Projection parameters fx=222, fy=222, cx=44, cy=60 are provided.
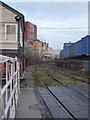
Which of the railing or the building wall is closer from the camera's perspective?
the railing

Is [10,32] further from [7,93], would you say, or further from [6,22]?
[7,93]

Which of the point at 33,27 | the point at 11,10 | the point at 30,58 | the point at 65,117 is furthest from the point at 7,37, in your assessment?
the point at 33,27

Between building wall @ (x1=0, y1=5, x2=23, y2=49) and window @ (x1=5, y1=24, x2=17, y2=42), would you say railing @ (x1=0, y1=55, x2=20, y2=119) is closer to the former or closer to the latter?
building wall @ (x1=0, y1=5, x2=23, y2=49)

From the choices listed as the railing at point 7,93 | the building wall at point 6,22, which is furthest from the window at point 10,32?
the railing at point 7,93

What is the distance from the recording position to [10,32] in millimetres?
15578

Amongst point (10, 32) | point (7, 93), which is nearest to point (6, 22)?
point (10, 32)

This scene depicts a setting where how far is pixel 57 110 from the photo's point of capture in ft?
23.9

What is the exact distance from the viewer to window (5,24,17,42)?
15.5 m

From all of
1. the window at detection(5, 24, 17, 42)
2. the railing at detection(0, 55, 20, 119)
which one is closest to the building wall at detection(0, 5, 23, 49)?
the window at detection(5, 24, 17, 42)

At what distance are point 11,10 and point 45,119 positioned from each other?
10.8 metres

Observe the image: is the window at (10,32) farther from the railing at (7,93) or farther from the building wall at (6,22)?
the railing at (7,93)

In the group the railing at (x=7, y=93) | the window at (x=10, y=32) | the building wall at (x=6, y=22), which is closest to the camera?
the railing at (x=7, y=93)

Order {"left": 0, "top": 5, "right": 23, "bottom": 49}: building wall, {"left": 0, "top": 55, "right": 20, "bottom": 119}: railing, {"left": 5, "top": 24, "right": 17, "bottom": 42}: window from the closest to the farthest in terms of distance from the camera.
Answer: {"left": 0, "top": 55, "right": 20, "bottom": 119}: railing, {"left": 0, "top": 5, "right": 23, "bottom": 49}: building wall, {"left": 5, "top": 24, "right": 17, "bottom": 42}: window

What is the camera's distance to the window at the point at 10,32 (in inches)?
609
